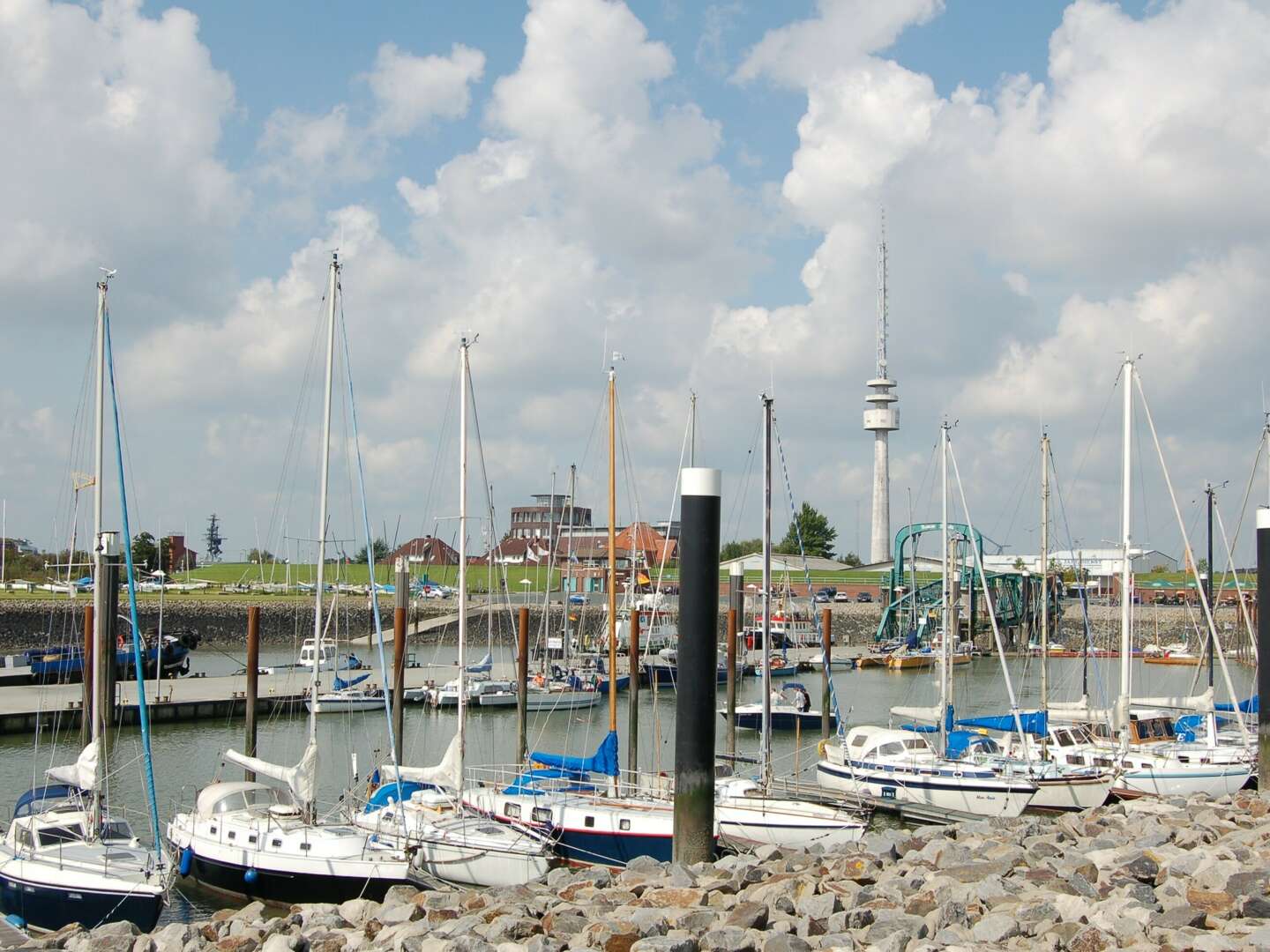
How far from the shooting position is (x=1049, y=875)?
50.0 ft

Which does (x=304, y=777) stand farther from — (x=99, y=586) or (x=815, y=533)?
(x=815, y=533)

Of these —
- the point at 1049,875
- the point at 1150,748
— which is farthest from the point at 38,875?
the point at 1150,748

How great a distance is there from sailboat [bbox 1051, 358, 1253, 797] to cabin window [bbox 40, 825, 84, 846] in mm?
24014

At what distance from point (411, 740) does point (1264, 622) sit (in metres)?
31.2

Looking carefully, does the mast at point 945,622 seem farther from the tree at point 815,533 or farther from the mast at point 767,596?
the tree at point 815,533

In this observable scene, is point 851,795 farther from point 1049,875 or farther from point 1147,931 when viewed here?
point 1147,931

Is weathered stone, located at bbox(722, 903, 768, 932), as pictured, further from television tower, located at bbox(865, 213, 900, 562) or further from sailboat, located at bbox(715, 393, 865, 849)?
television tower, located at bbox(865, 213, 900, 562)

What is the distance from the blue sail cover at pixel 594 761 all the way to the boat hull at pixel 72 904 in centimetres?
978

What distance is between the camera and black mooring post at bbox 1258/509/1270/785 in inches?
1005

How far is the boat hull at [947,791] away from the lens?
31109 millimetres

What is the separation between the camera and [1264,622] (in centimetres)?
2559

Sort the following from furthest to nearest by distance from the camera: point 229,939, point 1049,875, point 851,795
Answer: point 851,795 < point 229,939 < point 1049,875

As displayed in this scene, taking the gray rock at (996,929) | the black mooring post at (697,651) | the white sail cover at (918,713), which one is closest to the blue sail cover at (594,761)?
the black mooring post at (697,651)

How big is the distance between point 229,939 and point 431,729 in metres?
34.3
